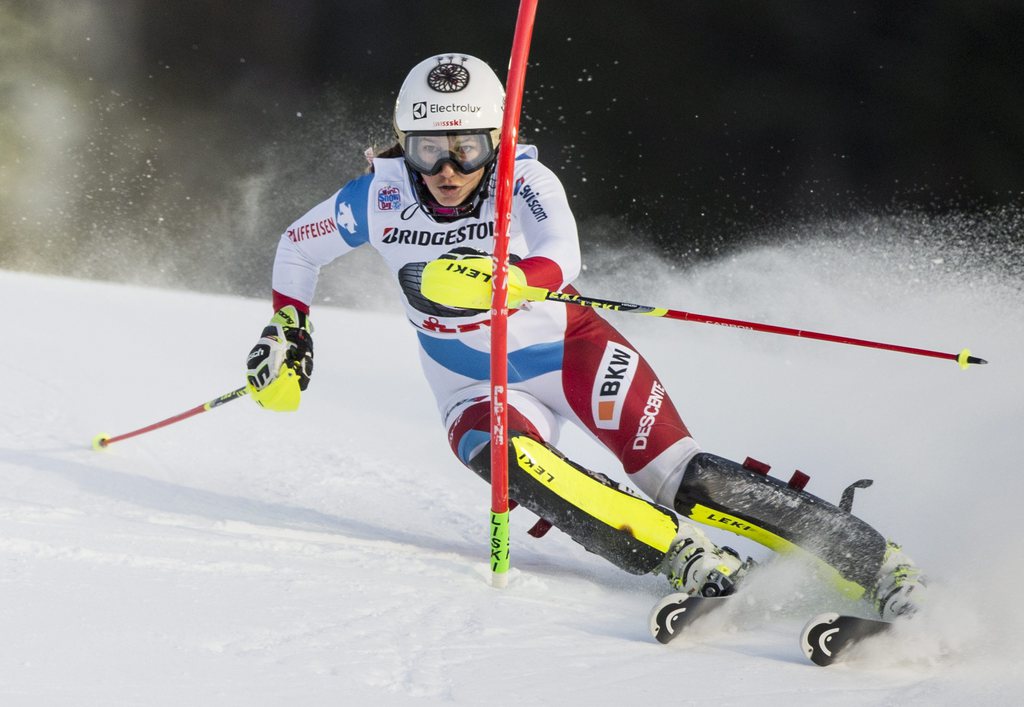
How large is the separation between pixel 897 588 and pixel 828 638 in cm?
42

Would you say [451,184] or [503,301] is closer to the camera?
[503,301]

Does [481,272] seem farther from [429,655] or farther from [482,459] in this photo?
[429,655]

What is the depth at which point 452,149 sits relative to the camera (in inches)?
103

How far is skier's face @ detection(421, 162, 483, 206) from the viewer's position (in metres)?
2.63

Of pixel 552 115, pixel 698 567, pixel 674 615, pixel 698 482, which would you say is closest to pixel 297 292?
pixel 698 482

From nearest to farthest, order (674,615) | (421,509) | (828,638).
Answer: (828,638) < (674,615) < (421,509)

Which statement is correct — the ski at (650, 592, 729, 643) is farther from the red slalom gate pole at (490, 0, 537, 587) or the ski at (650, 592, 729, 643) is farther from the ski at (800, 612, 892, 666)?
the red slalom gate pole at (490, 0, 537, 587)

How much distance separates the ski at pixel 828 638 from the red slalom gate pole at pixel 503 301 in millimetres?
763

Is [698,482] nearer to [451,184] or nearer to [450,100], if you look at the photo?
[451,184]

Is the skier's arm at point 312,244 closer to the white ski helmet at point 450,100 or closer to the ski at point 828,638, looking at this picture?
the white ski helmet at point 450,100

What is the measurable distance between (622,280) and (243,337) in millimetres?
2162

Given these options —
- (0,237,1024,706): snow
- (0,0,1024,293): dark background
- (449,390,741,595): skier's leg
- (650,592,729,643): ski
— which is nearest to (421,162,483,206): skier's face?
(449,390,741,595): skier's leg

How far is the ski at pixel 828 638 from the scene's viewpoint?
193cm

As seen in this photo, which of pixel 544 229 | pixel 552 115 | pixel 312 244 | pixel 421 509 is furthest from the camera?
pixel 552 115
